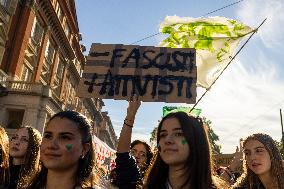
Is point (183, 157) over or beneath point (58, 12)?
beneath

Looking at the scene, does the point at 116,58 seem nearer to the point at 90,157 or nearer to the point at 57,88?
the point at 90,157

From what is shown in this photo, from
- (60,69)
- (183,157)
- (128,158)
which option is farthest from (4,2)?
(183,157)

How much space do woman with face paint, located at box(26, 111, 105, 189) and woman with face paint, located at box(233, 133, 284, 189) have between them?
1.55m

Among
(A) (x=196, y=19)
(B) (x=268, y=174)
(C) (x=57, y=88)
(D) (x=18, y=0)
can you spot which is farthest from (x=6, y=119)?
(B) (x=268, y=174)

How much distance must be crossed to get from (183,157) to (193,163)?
0.26 ft

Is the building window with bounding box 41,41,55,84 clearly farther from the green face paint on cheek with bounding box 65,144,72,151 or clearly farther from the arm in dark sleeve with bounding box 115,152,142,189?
the green face paint on cheek with bounding box 65,144,72,151

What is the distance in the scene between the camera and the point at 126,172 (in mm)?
2666

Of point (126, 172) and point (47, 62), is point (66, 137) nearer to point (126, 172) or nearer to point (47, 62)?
point (126, 172)

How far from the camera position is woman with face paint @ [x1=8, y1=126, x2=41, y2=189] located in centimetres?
346

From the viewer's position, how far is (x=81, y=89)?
3533mm

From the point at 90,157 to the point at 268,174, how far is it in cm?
177

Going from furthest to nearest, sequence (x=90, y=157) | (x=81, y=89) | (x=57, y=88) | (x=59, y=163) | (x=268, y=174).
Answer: (x=57, y=88) < (x=81, y=89) < (x=268, y=174) < (x=90, y=157) < (x=59, y=163)

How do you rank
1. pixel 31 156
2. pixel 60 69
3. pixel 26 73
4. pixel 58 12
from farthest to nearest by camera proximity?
1. pixel 60 69
2. pixel 58 12
3. pixel 26 73
4. pixel 31 156

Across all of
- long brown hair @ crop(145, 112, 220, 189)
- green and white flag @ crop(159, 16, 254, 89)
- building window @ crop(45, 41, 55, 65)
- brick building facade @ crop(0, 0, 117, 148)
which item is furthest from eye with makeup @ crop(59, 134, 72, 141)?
building window @ crop(45, 41, 55, 65)
